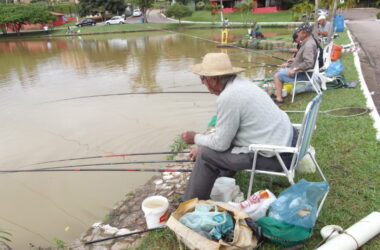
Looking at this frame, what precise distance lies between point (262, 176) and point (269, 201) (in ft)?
2.73

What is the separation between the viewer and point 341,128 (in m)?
3.98

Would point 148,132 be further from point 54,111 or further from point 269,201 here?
point 269,201

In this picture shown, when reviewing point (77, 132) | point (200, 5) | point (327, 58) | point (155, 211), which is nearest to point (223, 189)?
point (155, 211)

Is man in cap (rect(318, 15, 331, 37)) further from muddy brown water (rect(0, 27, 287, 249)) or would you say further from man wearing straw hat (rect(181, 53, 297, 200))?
man wearing straw hat (rect(181, 53, 297, 200))

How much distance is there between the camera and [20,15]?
123ft

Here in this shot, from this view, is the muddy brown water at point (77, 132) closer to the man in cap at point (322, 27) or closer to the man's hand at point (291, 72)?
the man's hand at point (291, 72)

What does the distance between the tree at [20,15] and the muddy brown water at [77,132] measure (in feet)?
102

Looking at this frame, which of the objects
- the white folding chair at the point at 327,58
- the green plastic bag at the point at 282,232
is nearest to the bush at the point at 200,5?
the white folding chair at the point at 327,58

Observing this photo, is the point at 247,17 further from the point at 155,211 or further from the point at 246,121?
the point at 155,211

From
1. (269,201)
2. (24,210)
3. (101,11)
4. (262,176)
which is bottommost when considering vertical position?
(24,210)

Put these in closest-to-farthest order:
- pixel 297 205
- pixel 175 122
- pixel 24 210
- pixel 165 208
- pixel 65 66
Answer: pixel 297 205 < pixel 165 208 < pixel 24 210 < pixel 175 122 < pixel 65 66

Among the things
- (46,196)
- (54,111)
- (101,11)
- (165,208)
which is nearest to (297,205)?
(165,208)

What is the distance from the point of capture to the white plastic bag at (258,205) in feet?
7.20

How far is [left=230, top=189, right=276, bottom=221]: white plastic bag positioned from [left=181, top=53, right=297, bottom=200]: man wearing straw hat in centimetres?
23
